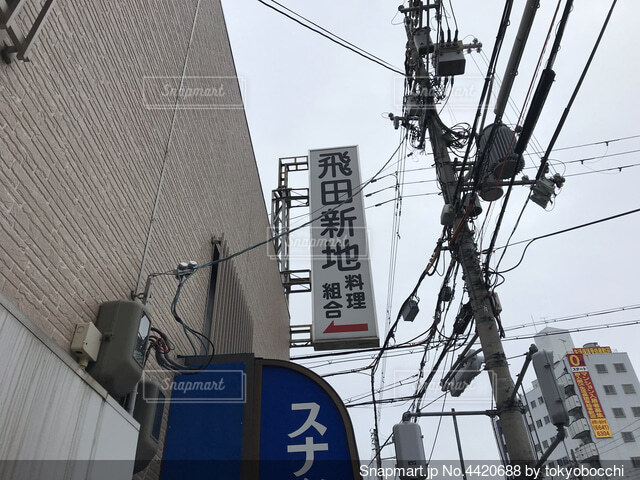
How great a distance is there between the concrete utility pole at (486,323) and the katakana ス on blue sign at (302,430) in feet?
7.95

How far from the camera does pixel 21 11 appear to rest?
11.8 ft

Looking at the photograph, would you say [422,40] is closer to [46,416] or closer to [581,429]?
[46,416]

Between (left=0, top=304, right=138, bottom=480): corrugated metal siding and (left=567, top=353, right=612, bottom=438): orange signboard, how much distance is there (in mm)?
53407

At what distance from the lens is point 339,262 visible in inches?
493

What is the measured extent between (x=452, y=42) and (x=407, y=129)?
2.23 m

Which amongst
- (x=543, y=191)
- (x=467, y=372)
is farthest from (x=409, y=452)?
(x=543, y=191)

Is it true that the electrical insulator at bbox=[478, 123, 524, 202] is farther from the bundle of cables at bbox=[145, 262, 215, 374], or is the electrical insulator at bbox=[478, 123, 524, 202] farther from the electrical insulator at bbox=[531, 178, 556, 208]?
the bundle of cables at bbox=[145, 262, 215, 374]

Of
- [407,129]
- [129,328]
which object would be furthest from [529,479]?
[407,129]

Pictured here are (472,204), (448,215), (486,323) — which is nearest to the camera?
(486,323)

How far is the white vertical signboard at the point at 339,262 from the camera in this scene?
38.1 ft

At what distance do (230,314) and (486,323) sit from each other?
4.44m

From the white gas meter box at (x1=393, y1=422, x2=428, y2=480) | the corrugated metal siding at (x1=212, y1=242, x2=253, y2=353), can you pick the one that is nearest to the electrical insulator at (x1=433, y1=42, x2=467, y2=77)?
the corrugated metal siding at (x1=212, y1=242, x2=253, y2=353)

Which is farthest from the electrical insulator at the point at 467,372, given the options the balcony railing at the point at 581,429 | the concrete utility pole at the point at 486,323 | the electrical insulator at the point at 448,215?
the balcony railing at the point at 581,429

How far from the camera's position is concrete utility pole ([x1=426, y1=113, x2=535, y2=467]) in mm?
6586
